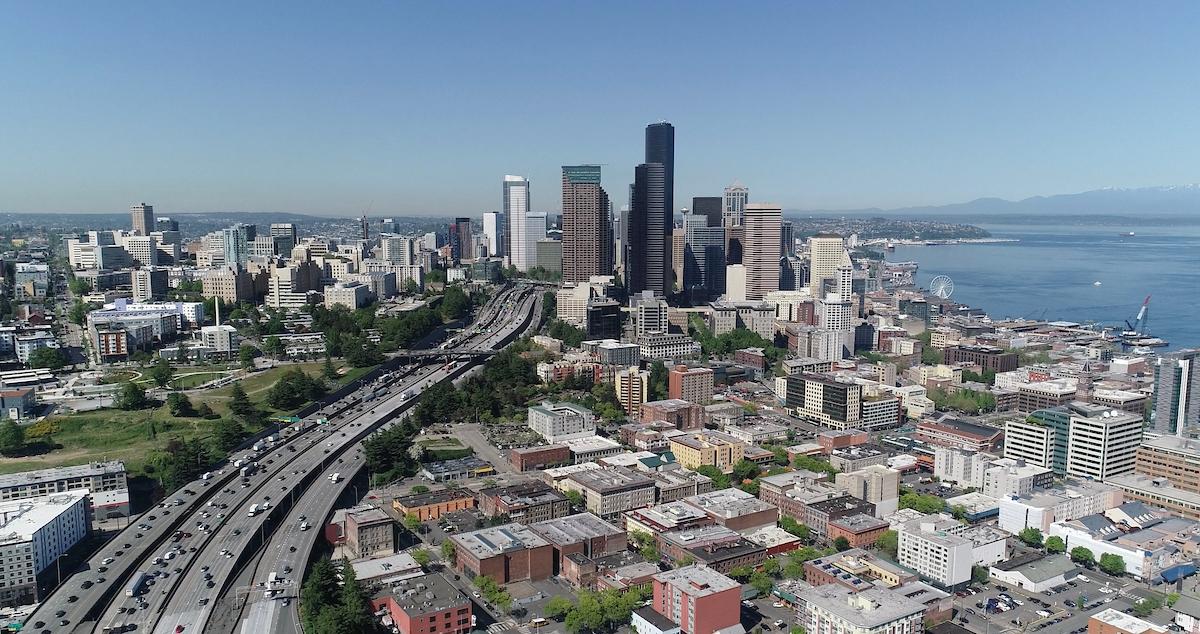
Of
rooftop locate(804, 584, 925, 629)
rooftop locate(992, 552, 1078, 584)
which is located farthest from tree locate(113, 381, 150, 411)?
rooftop locate(992, 552, 1078, 584)

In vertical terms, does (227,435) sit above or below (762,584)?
above

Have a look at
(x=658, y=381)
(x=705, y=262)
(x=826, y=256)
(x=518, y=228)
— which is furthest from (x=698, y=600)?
(x=518, y=228)

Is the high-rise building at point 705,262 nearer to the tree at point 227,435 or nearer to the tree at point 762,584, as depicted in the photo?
the tree at point 227,435

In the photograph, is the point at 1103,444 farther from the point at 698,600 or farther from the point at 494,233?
the point at 494,233

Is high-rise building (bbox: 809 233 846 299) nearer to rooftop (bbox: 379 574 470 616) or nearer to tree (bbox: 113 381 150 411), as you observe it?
tree (bbox: 113 381 150 411)

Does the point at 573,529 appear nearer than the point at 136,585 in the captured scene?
No

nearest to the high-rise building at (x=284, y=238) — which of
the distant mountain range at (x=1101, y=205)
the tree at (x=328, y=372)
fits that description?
the tree at (x=328, y=372)
